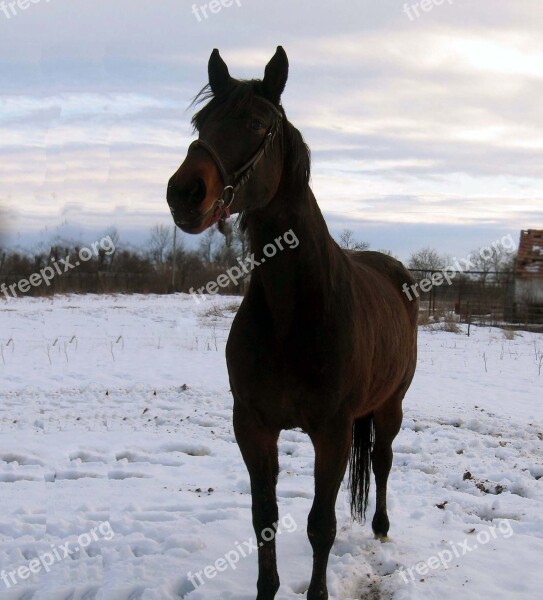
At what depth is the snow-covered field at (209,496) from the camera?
3.20m

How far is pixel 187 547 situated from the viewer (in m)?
3.51

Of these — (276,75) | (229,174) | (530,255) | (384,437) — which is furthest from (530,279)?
(229,174)

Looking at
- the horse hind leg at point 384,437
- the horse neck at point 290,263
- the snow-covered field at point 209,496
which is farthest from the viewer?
the horse hind leg at point 384,437

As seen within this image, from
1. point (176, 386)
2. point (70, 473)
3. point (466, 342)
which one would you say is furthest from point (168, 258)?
point (70, 473)

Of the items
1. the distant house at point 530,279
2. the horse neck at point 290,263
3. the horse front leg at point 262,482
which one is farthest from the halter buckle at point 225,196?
the distant house at point 530,279

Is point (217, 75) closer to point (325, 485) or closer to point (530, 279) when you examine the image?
point (325, 485)

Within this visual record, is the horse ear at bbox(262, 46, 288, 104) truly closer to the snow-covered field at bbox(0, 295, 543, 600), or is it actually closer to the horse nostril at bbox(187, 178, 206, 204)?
the horse nostril at bbox(187, 178, 206, 204)

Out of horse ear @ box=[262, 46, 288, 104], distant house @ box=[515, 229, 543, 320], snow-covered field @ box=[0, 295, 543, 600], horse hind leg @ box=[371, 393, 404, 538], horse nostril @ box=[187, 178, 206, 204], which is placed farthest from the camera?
distant house @ box=[515, 229, 543, 320]

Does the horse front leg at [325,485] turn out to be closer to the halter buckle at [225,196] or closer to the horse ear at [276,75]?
the halter buckle at [225,196]

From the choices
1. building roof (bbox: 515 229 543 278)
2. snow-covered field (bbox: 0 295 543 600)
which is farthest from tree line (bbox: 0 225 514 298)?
snow-covered field (bbox: 0 295 543 600)

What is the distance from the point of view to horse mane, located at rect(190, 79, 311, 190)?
242 cm

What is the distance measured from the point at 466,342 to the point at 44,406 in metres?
10.6

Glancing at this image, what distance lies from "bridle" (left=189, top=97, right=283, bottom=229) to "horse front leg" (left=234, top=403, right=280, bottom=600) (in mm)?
1082

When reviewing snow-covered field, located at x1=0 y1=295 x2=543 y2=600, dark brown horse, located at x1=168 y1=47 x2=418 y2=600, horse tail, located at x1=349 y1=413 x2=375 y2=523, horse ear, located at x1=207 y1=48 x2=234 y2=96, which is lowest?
snow-covered field, located at x1=0 y1=295 x2=543 y2=600
